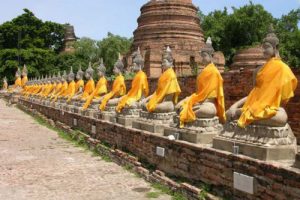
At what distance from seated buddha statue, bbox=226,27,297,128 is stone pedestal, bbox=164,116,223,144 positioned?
36.4 inches

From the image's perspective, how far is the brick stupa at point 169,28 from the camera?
21.0 metres

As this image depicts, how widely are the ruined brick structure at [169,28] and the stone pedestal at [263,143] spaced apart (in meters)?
14.8

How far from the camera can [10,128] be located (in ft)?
50.8

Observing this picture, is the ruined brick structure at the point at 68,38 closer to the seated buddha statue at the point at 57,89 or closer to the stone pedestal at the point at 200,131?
the seated buddha statue at the point at 57,89

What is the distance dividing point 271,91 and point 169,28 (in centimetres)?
1681

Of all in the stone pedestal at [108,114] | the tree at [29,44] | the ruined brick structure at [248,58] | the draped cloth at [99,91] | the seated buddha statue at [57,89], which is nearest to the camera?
the stone pedestal at [108,114]

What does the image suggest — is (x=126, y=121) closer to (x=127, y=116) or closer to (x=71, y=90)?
(x=127, y=116)

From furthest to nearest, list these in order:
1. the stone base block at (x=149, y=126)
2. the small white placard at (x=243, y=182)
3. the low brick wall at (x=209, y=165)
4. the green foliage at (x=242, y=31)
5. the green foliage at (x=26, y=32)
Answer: the green foliage at (x=26, y=32) < the green foliage at (x=242, y=31) < the stone base block at (x=149, y=126) < the small white placard at (x=243, y=182) < the low brick wall at (x=209, y=165)

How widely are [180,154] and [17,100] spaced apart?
2581 cm

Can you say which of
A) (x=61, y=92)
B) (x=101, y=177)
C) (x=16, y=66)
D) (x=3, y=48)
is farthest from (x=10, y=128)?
(x=3, y=48)

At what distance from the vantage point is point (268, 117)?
16.4ft

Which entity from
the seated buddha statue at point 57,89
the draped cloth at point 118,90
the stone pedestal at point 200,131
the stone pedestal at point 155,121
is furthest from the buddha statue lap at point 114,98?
the seated buddha statue at point 57,89

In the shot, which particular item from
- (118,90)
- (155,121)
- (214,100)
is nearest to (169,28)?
(118,90)

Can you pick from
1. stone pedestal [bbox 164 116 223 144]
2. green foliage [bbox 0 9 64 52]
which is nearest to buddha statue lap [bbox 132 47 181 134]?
stone pedestal [bbox 164 116 223 144]
